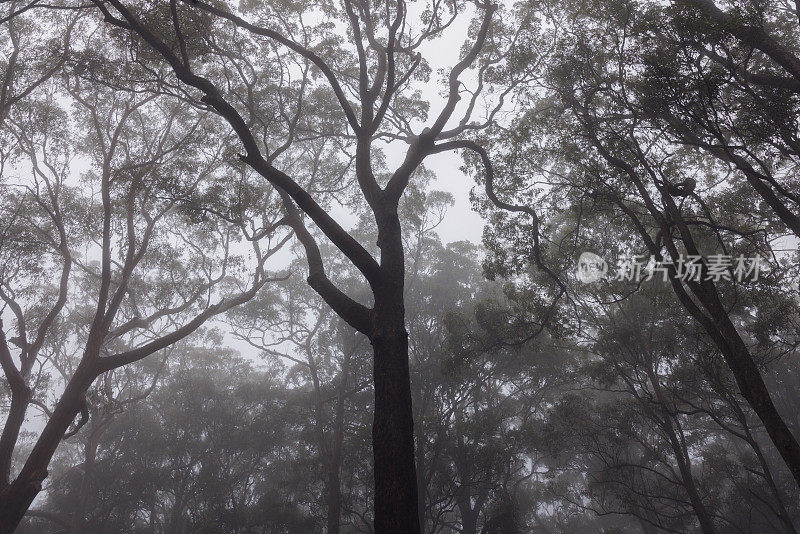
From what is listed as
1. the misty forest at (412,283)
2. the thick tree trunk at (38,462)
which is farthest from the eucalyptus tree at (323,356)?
the thick tree trunk at (38,462)

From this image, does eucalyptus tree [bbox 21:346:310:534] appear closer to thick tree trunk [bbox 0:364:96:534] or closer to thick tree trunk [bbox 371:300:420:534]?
thick tree trunk [bbox 0:364:96:534]

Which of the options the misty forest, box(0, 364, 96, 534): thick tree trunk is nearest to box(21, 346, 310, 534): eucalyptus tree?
the misty forest

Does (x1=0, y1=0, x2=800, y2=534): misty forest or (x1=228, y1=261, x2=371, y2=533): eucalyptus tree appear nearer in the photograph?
(x1=0, y1=0, x2=800, y2=534): misty forest

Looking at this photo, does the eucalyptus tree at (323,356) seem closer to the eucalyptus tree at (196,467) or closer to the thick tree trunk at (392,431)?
the eucalyptus tree at (196,467)

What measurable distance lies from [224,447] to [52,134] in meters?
14.4

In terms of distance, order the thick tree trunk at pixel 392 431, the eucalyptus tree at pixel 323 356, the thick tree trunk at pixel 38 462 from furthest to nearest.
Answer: the eucalyptus tree at pixel 323 356, the thick tree trunk at pixel 38 462, the thick tree trunk at pixel 392 431

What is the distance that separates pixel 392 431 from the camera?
13.5ft

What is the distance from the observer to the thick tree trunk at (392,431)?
146 inches

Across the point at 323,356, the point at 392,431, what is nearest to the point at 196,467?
the point at 323,356

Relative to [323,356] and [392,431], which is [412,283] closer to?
[323,356]

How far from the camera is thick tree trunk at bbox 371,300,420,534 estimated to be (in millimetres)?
3697

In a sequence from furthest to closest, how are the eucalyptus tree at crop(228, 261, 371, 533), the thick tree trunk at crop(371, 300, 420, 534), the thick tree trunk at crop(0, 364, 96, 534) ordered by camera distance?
the eucalyptus tree at crop(228, 261, 371, 533), the thick tree trunk at crop(0, 364, 96, 534), the thick tree trunk at crop(371, 300, 420, 534)

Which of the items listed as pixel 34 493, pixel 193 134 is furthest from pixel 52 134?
pixel 34 493

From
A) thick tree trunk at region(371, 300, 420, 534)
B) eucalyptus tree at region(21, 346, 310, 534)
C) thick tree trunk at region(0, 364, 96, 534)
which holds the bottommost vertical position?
thick tree trunk at region(371, 300, 420, 534)
